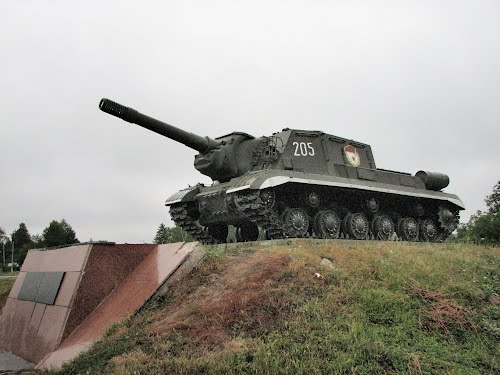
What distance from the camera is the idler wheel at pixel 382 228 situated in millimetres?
14172

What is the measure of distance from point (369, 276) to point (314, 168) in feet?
20.6

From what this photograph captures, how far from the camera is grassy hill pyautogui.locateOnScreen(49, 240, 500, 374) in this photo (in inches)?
187

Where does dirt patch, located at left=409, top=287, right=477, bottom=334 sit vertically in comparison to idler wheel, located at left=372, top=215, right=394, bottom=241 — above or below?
below

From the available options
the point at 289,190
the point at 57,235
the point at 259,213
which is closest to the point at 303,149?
the point at 289,190

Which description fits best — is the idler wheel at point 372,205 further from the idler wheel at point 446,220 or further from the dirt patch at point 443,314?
the dirt patch at point 443,314

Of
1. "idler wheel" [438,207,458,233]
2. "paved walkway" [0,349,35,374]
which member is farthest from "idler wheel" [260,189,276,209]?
"idler wheel" [438,207,458,233]

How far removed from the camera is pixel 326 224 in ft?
41.5

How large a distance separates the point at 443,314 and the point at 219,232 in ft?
29.9

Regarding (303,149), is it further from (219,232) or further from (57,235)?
(57,235)

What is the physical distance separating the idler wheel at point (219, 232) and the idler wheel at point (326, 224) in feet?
9.54

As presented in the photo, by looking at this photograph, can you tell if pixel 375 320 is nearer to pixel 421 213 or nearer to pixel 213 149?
pixel 213 149

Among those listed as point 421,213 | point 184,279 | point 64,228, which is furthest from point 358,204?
point 64,228

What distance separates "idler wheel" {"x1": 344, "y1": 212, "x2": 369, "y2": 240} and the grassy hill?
5252 mm

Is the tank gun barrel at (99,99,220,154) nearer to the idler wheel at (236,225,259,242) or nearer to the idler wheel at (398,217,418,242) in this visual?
the idler wheel at (236,225,259,242)
